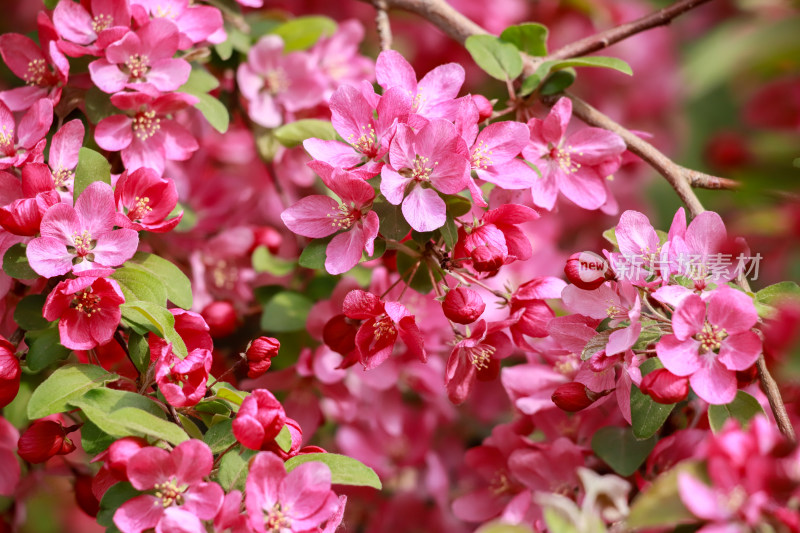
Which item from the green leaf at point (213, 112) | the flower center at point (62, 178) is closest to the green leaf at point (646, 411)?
the green leaf at point (213, 112)

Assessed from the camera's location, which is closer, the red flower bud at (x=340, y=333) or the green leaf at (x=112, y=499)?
the green leaf at (x=112, y=499)

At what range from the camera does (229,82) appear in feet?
5.45

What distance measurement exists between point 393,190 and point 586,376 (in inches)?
14.9

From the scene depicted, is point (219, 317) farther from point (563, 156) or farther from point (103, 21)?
point (563, 156)

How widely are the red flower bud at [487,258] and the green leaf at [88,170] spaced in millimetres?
537

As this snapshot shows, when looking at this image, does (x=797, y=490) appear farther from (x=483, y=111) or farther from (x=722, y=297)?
(x=483, y=111)

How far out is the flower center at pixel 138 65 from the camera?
1291mm

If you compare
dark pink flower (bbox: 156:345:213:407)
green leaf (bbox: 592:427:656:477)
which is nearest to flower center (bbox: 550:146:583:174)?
green leaf (bbox: 592:427:656:477)

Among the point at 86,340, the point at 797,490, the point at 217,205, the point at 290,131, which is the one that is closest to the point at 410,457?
the point at 217,205

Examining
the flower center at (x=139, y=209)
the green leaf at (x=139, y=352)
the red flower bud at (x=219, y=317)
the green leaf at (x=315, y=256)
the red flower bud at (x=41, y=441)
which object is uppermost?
the flower center at (x=139, y=209)

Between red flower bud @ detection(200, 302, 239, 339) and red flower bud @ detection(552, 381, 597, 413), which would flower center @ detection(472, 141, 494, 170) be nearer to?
red flower bud @ detection(552, 381, 597, 413)

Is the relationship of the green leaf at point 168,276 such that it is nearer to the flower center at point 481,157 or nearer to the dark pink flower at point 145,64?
the dark pink flower at point 145,64

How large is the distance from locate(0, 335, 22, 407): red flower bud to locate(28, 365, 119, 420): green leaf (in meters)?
0.09

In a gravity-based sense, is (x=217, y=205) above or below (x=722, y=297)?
below
